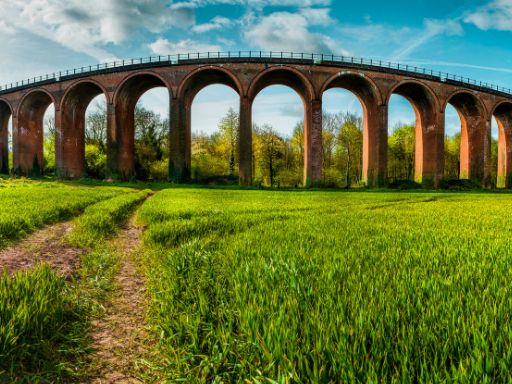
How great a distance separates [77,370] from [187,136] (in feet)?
97.8

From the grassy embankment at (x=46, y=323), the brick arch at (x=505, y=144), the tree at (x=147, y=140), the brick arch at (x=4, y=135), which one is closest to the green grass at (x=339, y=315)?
the grassy embankment at (x=46, y=323)

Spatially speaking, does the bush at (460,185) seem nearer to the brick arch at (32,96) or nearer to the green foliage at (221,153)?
the green foliage at (221,153)

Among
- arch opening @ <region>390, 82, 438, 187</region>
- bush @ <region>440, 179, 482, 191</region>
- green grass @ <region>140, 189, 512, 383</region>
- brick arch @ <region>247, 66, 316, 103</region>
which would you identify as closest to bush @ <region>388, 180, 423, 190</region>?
arch opening @ <region>390, 82, 438, 187</region>

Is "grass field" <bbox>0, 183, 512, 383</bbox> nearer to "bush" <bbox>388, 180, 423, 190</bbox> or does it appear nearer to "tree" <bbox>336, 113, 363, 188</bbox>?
"bush" <bbox>388, 180, 423, 190</bbox>

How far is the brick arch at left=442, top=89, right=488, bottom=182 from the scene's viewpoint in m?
33.1

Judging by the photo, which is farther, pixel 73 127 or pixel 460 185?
pixel 73 127

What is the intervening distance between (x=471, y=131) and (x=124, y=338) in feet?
144

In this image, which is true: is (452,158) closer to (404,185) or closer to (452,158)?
(452,158)

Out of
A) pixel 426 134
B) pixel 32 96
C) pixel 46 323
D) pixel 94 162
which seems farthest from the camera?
pixel 94 162

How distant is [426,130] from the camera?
32.2 m

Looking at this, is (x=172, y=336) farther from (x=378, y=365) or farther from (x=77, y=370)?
(x=378, y=365)

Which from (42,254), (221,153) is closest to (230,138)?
(221,153)

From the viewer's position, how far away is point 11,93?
35.4 meters

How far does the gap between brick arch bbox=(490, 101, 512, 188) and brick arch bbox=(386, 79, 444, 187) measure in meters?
13.3
